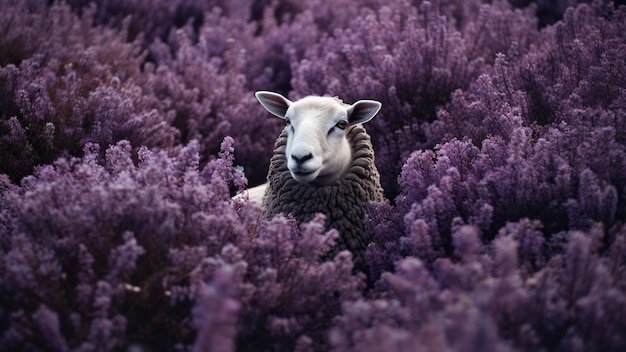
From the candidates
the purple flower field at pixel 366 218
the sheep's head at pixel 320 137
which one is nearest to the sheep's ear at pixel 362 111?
the sheep's head at pixel 320 137

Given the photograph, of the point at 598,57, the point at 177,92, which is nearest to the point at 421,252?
the point at 598,57

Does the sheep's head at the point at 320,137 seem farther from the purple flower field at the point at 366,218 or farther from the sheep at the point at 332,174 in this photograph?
the purple flower field at the point at 366,218

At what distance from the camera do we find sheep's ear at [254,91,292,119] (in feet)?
10.6

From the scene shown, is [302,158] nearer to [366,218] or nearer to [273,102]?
[366,218]

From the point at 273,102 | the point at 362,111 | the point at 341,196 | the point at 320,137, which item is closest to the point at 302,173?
the point at 320,137

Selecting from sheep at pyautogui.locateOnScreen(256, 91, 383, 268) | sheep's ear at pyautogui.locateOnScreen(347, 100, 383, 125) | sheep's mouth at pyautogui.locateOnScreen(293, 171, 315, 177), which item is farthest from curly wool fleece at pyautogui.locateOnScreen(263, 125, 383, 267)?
sheep's mouth at pyautogui.locateOnScreen(293, 171, 315, 177)

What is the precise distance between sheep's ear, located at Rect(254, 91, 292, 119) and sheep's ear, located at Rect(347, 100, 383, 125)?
379 millimetres

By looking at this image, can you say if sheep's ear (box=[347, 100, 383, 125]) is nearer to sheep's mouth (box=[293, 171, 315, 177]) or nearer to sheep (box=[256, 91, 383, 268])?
sheep (box=[256, 91, 383, 268])

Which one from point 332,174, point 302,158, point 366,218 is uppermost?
point 302,158

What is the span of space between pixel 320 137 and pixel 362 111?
331mm

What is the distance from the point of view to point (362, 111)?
9.87ft

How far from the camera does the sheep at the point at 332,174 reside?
112 inches

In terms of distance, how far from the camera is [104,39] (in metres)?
5.11

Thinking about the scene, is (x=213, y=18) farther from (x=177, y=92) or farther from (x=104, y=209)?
(x=104, y=209)
